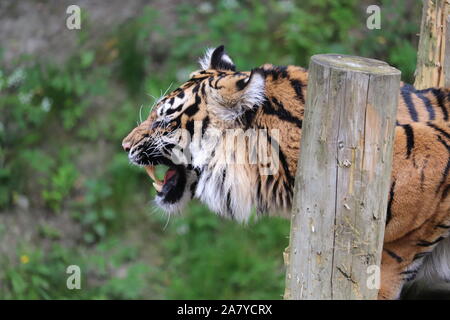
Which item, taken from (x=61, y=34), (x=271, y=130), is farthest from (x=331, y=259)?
(x=61, y=34)

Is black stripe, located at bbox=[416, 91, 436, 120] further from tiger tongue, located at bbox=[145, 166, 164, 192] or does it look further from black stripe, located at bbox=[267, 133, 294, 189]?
tiger tongue, located at bbox=[145, 166, 164, 192]

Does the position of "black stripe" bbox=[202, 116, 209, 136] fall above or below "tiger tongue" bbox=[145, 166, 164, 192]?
above

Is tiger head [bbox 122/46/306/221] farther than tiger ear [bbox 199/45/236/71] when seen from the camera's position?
No

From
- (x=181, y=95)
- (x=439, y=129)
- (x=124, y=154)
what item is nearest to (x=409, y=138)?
(x=439, y=129)

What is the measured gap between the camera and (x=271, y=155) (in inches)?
134

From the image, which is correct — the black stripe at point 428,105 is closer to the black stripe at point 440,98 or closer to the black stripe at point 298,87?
the black stripe at point 440,98

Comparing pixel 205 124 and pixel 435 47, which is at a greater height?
pixel 435 47

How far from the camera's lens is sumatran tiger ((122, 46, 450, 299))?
3311 mm

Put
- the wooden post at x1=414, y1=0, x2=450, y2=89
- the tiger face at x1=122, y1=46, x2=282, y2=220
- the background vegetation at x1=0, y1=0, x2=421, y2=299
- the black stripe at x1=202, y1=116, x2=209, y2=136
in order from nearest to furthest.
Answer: the tiger face at x1=122, y1=46, x2=282, y2=220 → the black stripe at x1=202, y1=116, x2=209, y2=136 → the wooden post at x1=414, y1=0, x2=450, y2=89 → the background vegetation at x1=0, y1=0, x2=421, y2=299

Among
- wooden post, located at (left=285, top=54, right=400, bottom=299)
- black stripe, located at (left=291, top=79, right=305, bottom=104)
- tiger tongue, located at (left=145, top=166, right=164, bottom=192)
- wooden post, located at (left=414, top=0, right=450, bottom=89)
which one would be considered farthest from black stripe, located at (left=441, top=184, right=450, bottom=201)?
tiger tongue, located at (left=145, top=166, right=164, bottom=192)

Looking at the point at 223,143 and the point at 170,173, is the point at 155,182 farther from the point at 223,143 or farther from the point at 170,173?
the point at 223,143

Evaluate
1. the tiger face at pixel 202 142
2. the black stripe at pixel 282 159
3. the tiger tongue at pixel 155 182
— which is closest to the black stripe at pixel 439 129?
the black stripe at pixel 282 159

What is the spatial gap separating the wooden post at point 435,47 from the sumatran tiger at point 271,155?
519mm

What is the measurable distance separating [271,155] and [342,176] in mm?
759
